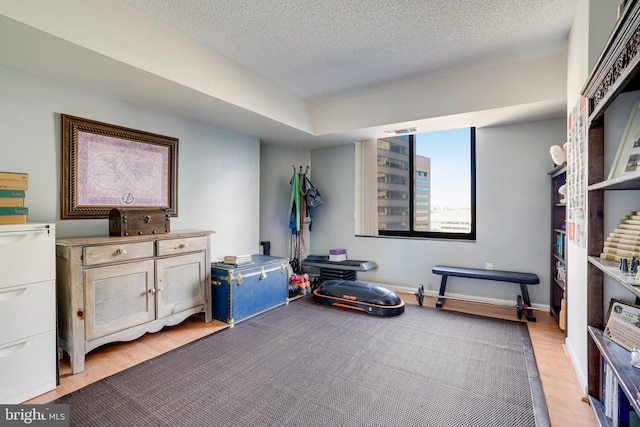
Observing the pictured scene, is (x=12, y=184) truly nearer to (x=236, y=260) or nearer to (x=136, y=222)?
(x=136, y=222)

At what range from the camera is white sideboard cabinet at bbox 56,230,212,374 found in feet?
7.15

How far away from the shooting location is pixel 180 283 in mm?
2871

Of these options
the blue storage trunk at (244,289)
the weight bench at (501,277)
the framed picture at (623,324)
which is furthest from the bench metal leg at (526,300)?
the blue storage trunk at (244,289)

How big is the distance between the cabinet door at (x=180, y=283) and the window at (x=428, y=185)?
2751mm

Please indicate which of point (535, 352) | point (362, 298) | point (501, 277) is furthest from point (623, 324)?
point (362, 298)

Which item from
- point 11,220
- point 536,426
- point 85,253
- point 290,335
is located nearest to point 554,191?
point 536,426

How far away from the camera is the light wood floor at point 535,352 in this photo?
178 centimetres

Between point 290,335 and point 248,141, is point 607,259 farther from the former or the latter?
point 248,141

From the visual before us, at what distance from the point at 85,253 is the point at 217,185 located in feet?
5.74

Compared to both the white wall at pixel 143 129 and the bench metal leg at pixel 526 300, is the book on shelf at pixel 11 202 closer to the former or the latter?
the white wall at pixel 143 129

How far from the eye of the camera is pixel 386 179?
470cm

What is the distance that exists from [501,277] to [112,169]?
417 cm

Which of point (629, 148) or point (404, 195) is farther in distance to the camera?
point (404, 195)

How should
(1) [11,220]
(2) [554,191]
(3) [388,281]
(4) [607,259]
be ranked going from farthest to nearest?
(3) [388,281] < (2) [554,191] < (1) [11,220] < (4) [607,259]
